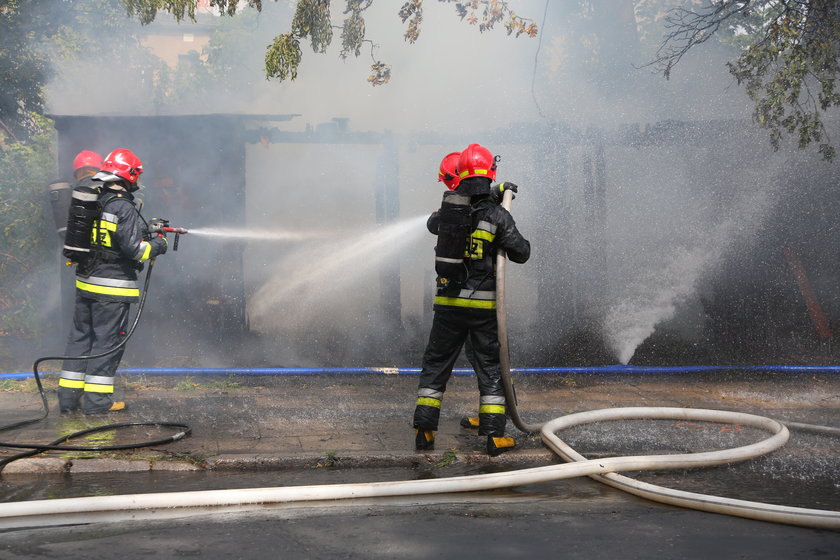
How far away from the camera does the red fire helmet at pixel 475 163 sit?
457 cm

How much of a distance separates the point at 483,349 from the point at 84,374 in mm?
2940

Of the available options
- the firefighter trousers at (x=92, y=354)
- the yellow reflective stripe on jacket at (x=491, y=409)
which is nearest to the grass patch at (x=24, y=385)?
the firefighter trousers at (x=92, y=354)

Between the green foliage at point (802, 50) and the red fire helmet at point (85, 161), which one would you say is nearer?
the red fire helmet at point (85, 161)

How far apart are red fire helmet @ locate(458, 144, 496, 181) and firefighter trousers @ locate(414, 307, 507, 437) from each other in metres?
0.82

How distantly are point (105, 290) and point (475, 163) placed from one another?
2.86 metres

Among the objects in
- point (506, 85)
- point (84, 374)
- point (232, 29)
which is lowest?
point (84, 374)

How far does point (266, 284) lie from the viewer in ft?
29.7

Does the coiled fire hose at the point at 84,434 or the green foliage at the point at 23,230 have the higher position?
the green foliage at the point at 23,230

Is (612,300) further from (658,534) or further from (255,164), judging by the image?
(658,534)

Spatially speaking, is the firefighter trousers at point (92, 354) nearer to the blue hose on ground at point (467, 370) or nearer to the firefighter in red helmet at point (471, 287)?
the blue hose on ground at point (467, 370)

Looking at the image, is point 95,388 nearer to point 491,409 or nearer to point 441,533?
point 491,409

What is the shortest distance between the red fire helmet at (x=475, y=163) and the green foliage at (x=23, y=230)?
21.4 feet

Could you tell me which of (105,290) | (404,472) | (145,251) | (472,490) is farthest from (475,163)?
(105,290)

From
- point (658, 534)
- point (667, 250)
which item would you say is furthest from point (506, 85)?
point (658, 534)
